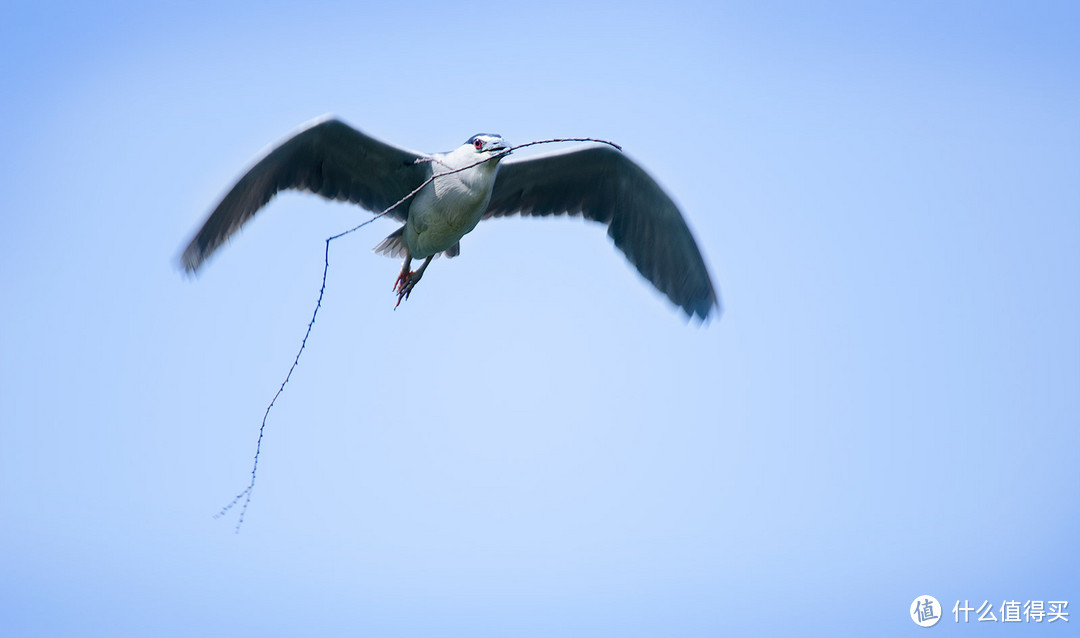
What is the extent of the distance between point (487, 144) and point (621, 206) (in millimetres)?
1441

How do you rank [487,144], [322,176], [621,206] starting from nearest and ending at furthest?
[487,144] < [322,176] < [621,206]

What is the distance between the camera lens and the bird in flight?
252 inches

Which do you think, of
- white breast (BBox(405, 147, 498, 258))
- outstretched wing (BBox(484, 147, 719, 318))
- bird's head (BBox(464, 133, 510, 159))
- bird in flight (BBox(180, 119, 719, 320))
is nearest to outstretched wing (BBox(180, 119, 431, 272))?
bird in flight (BBox(180, 119, 719, 320))

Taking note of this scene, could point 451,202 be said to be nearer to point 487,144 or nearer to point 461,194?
point 461,194

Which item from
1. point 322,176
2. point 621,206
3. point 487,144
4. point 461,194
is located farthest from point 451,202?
point 621,206

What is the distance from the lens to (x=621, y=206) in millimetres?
7320

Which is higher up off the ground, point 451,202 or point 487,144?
point 487,144

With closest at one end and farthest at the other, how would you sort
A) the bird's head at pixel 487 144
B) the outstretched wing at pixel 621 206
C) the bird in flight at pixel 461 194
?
1. the bird's head at pixel 487 144
2. the bird in flight at pixel 461 194
3. the outstretched wing at pixel 621 206

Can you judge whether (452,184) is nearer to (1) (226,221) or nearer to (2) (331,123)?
(2) (331,123)

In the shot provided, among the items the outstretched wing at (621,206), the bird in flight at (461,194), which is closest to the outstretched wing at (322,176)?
the bird in flight at (461,194)

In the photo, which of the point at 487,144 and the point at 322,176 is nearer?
the point at 487,144

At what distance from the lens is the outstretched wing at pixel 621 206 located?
7.07m

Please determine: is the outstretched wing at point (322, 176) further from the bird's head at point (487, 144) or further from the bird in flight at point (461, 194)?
the bird's head at point (487, 144)

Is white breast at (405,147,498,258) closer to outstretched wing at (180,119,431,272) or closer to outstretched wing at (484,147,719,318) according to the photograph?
outstretched wing at (180,119,431,272)
